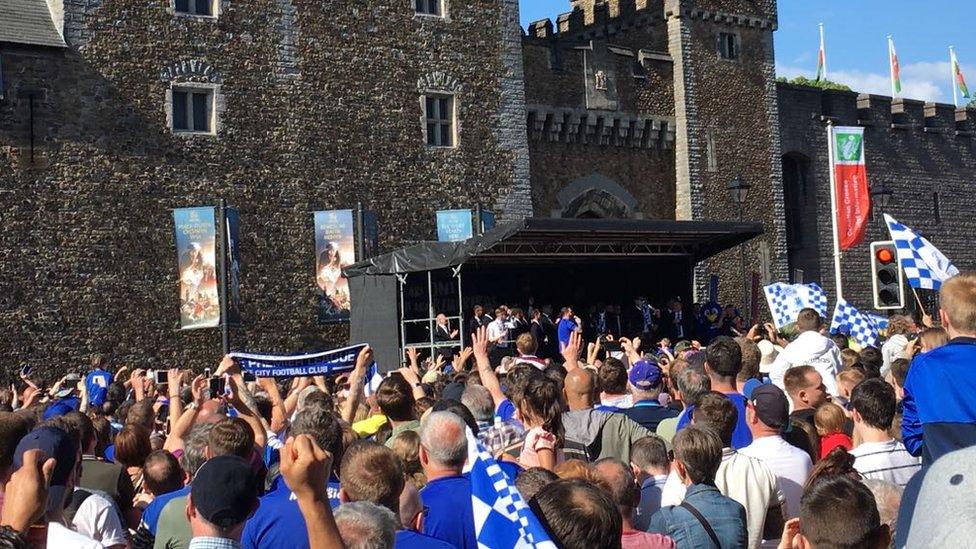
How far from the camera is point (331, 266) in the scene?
25.2m

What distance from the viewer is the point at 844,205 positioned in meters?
29.4

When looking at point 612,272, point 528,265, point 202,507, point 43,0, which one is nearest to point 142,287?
point 43,0

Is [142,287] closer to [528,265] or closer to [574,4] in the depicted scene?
[528,265]

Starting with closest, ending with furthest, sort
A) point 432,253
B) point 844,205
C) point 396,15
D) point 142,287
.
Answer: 1. point 432,253
2. point 142,287
3. point 396,15
4. point 844,205

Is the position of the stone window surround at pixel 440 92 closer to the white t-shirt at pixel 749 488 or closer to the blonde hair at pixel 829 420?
the blonde hair at pixel 829 420

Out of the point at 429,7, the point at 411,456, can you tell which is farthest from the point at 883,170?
the point at 411,456

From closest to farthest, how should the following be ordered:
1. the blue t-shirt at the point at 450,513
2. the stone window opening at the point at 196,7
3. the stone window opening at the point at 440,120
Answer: the blue t-shirt at the point at 450,513 < the stone window opening at the point at 196,7 < the stone window opening at the point at 440,120

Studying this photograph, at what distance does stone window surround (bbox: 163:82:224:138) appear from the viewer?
24.0 meters

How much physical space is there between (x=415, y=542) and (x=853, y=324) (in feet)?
39.8

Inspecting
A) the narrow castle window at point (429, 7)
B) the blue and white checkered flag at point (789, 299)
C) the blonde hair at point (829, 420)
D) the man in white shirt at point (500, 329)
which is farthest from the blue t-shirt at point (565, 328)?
the blonde hair at point (829, 420)

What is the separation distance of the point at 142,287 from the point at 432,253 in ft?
17.0

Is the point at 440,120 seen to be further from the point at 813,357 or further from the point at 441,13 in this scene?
the point at 813,357

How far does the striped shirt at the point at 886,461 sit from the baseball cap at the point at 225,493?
9.99 feet

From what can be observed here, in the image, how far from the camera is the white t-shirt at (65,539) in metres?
4.36
